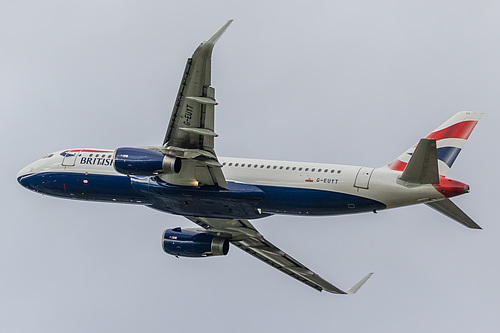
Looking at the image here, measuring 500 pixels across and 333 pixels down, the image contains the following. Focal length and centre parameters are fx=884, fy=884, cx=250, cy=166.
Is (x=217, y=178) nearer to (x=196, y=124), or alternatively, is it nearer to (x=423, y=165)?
(x=196, y=124)

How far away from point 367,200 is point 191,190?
10.4m

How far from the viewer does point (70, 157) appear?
189ft

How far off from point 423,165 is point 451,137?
15.7 feet

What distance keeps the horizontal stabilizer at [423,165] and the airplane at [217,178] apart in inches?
2.2

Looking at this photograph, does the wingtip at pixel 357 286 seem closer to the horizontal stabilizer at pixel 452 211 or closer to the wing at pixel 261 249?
the wing at pixel 261 249

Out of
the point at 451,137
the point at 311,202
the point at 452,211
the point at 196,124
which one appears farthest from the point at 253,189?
the point at 451,137

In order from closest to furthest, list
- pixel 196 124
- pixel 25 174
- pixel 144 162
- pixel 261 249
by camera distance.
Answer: pixel 196 124, pixel 144 162, pixel 25 174, pixel 261 249

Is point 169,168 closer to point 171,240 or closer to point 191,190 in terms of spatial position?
point 191,190

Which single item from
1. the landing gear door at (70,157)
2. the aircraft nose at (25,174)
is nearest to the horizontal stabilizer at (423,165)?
the landing gear door at (70,157)

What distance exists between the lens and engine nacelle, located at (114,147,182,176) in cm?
4981

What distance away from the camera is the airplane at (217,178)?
47.1m

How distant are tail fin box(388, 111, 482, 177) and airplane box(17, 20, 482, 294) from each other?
58mm

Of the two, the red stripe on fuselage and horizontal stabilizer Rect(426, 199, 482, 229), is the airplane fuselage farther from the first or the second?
the red stripe on fuselage

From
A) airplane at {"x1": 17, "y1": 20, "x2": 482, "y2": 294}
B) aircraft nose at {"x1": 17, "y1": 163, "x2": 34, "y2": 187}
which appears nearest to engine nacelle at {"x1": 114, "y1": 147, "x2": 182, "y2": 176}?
airplane at {"x1": 17, "y1": 20, "x2": 482, "y2": 294}
